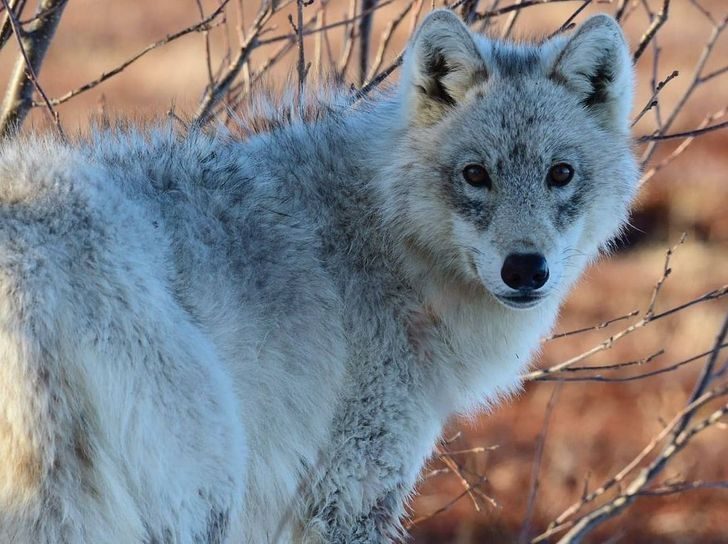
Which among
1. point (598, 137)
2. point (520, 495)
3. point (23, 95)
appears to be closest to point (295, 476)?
point (598, 137)

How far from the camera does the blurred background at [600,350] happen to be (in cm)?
562

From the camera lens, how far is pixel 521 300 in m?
4.36

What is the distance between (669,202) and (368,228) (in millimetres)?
12881

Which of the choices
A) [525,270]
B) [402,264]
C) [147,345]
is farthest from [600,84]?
[147,345]

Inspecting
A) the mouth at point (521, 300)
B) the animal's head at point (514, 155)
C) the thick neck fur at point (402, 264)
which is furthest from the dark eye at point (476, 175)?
the mouth at point (521, 300)

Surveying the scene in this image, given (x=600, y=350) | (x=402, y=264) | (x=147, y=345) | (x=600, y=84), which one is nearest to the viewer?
Answer: (x=147, y=345)

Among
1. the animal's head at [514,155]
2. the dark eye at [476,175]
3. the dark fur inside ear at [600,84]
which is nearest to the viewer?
the animal's head at [514,155]

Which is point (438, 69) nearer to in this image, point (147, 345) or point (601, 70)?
point (601, 70)

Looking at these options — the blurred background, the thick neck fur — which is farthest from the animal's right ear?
the blurred background

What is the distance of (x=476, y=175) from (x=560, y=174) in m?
0.34

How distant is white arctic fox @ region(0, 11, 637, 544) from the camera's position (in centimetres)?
335

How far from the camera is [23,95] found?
16.7 feet

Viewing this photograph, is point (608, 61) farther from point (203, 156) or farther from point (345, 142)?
point (203, 156)

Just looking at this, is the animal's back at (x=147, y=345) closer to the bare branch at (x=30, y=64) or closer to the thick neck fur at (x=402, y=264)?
the thick neck fur at (x=402, y=264)
